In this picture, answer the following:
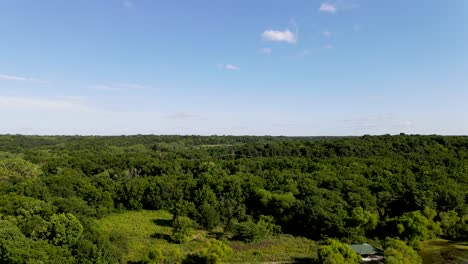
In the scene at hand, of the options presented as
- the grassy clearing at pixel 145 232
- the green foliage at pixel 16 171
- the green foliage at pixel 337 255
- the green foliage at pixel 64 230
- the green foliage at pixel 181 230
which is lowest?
the grassy clearing at pixel 145 232

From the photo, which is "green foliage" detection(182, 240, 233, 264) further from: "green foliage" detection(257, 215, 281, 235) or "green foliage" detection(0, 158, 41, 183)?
"green foliage" detection(0, 158, 41, 183)

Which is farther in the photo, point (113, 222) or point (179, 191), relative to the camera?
point (179, 191)

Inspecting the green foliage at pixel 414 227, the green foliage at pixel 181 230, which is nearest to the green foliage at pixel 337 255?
the green foliage at pixel 414 227

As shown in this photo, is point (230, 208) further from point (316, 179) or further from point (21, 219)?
point (21, 219)

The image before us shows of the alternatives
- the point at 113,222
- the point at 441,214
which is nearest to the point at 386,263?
the point at 441,214

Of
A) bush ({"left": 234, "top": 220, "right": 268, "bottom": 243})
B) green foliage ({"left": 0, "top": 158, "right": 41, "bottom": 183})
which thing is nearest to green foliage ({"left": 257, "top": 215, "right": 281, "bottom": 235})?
bush ({"left": 234, "top": 220, "right": 268, "bottom": 243})

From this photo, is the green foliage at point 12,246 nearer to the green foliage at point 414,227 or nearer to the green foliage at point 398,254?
the green foliage at point 398,254
